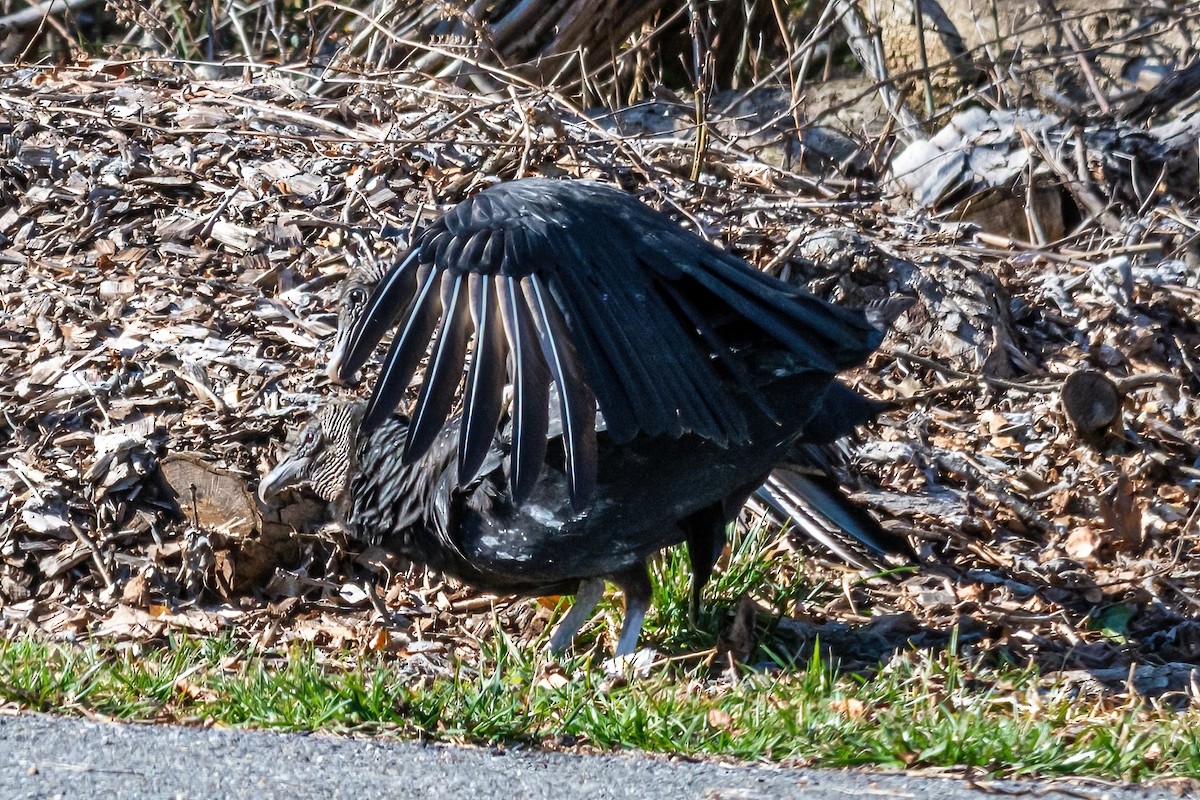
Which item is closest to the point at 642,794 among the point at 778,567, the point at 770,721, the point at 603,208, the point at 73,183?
the point at 770,721

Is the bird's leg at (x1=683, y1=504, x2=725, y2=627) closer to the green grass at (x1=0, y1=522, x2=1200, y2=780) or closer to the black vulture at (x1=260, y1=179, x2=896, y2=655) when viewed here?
the black vulture at (x1=260, y1=179, x2=896, y2=655)

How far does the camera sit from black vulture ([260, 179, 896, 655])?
12.9ft

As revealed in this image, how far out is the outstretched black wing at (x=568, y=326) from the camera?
3.90m

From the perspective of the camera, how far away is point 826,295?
6.84 m

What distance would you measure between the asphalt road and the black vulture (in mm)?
729

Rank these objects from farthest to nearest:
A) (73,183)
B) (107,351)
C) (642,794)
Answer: (73,183) < (107,351) < (642,794)

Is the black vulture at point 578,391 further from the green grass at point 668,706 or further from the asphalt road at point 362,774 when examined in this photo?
the asphalt road at point 362,774

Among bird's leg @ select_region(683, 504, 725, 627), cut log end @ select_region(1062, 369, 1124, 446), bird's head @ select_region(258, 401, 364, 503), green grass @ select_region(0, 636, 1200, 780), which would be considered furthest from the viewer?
cut log end @ select_region(1062, 369, 1124, 446)

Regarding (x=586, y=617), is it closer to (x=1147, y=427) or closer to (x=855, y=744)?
(x=855, y=744)

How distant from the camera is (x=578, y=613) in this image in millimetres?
5145

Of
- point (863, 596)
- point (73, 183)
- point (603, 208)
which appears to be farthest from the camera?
point (73, 183)

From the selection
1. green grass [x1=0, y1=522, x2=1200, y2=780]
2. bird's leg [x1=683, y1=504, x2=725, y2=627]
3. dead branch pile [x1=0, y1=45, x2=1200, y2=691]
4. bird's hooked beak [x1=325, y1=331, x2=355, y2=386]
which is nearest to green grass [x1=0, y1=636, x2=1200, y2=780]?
green grass [x1=0, y1=522, x2=1200, y2=780]

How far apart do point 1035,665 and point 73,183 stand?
17.0 ft

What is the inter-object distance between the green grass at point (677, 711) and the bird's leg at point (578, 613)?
0.54 m
